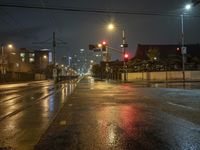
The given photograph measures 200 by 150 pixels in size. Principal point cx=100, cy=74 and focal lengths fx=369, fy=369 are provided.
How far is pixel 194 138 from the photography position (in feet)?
30.9

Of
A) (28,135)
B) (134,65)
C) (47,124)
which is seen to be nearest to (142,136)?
(28,135)

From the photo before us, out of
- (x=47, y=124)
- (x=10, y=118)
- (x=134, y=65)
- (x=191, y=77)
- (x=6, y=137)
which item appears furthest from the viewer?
(x=134, y=65)

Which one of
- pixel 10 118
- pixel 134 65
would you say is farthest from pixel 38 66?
pixel 10 118

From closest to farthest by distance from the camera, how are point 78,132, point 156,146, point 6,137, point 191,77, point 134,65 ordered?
1. point 156,146
2. point 6,137
3. point 78,132
4. point 191,77
5. point 134,65

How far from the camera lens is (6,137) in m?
10.0

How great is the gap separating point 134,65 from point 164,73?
1668 cm

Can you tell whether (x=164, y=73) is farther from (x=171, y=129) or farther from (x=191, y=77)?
(x=171, y=129)

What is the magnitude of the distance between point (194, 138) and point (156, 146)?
1.46 m

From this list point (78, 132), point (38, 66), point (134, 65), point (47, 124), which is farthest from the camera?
point (38, 66)

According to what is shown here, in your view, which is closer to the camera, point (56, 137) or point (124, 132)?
point (56, 137)

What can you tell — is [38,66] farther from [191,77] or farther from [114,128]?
[114,128]

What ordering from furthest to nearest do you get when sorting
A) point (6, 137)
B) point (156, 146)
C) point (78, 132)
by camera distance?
point (78, 132) → point (6, 137) → point (156, 146)

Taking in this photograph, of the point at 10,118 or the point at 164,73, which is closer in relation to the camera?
the point at 10,118

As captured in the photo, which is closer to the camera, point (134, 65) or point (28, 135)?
point (28, 135)
